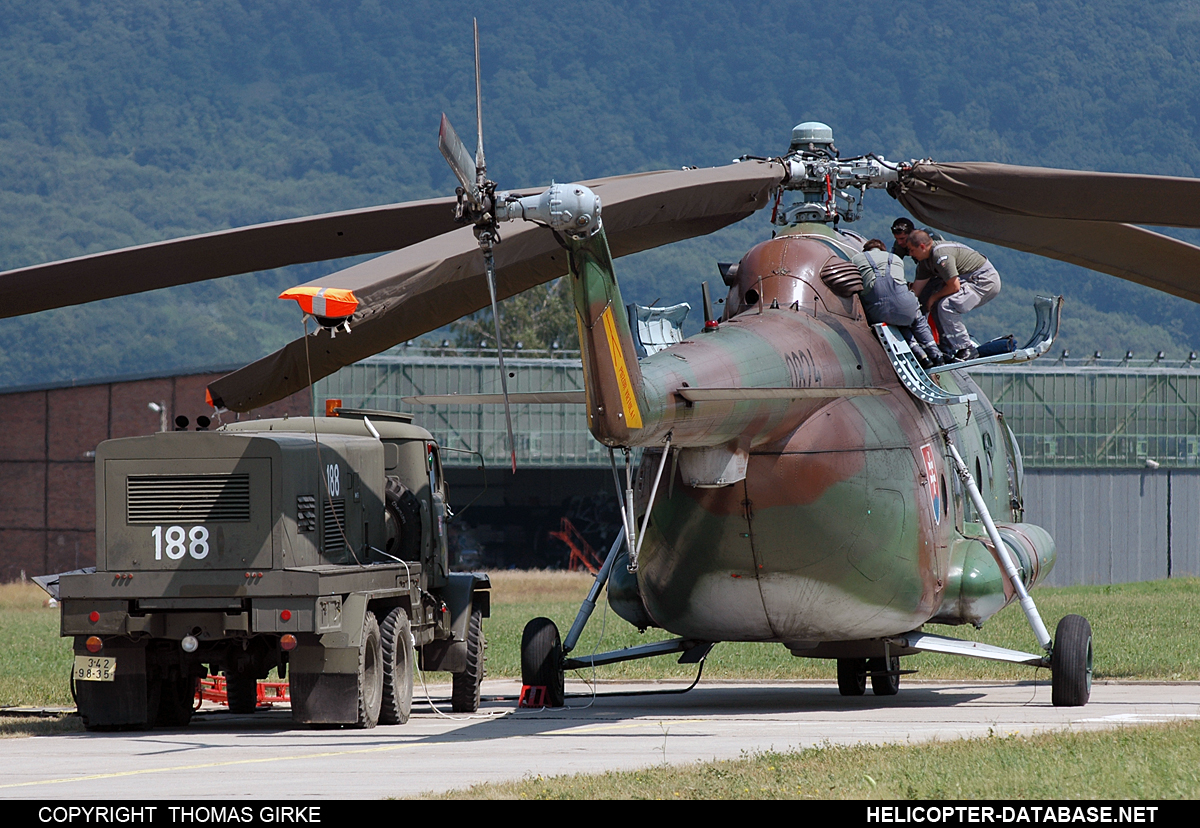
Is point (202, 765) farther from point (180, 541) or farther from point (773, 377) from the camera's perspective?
point (773, 377)

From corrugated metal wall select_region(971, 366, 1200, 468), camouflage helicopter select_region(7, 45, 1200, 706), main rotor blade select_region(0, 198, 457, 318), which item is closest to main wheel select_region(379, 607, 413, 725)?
camouflage helicopter select_region(7, 45, 1200, 706)

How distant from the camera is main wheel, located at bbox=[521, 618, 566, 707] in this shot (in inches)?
594

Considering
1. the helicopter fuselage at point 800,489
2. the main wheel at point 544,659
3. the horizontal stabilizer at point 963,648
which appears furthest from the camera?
the main wheel at point 544,659

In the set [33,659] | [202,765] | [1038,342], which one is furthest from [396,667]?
[33,659]

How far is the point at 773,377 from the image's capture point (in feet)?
41.8

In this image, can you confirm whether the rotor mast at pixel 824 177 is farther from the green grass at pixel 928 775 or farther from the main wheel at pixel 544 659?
the green grass at pixel 928 775

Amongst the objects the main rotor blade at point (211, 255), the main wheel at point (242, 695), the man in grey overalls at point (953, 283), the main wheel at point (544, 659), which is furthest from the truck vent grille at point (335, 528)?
the man in grey overalls at point (953, 283)

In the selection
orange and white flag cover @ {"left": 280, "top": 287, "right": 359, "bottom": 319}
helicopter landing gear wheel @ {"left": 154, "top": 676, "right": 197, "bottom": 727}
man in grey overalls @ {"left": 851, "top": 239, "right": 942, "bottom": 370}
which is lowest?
helicopter landing gear wheel @ {"left": 154, "top": 676, "right": 197, "bottom": 727}

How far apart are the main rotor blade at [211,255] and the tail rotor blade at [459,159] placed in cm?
301

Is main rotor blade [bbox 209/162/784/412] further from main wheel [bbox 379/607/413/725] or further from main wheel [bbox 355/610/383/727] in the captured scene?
main wheel [bbox 379/607/413/725]

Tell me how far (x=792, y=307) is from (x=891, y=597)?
267cm

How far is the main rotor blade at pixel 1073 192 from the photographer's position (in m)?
12.7

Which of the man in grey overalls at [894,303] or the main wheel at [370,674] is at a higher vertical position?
the man in grey overalls at [894,303]

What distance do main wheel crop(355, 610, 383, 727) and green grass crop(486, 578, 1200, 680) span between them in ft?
8.95
